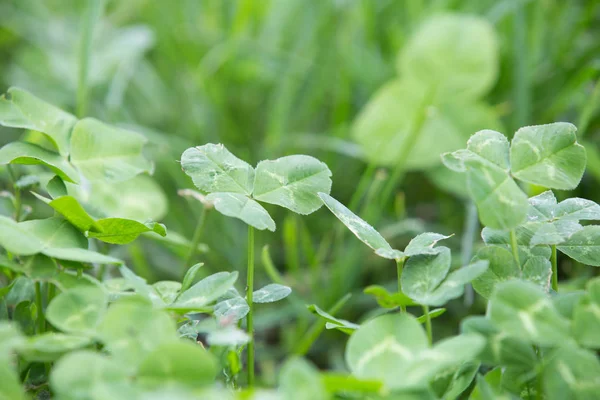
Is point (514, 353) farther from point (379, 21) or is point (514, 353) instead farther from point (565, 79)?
point (379, 21)

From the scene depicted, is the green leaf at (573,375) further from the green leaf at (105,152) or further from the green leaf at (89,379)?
the green leaf at (105,152)

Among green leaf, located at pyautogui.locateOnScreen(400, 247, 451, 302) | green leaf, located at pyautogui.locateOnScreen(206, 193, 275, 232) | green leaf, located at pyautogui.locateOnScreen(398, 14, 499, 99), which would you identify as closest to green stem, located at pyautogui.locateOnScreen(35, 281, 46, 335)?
green leaf, located at pyautogui.locateOnScreen(206, 193, 275, 232)

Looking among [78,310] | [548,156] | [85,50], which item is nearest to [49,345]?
[78,310]

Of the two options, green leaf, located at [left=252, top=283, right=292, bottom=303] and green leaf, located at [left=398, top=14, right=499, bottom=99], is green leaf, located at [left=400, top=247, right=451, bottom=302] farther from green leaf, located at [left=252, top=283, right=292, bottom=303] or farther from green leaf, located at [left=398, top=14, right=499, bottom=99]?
green leaf, located at [left=398, top=14, right=499, bottom=99]

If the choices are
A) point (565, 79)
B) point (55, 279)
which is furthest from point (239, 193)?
point (565, 79)

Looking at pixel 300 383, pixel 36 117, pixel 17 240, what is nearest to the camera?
pixel 300 383

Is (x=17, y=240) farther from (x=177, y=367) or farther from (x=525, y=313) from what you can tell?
(x=525, y=313)
